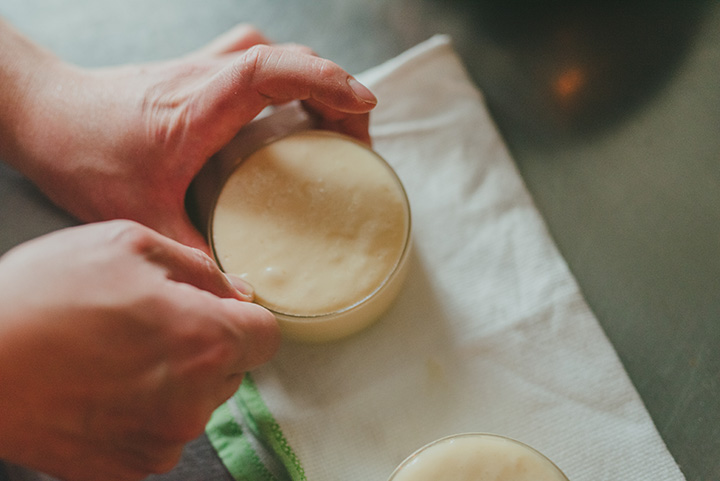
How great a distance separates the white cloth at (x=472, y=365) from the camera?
550mm

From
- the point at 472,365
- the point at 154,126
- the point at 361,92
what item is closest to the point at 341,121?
the point at 361,92

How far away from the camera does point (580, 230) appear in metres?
0.66

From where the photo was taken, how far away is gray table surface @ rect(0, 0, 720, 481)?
1.96 feet

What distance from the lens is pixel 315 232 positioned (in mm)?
549

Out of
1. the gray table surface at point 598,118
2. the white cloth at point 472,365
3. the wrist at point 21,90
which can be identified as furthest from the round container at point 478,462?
the wrist at point 21,90

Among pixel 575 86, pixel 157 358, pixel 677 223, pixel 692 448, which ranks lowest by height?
pixel 692 448

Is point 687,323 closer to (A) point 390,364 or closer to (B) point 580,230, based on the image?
(B) point 580,230

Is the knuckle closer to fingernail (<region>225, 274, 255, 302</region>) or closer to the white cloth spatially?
fingernail (<region>225, 274, 255, 302</region>)

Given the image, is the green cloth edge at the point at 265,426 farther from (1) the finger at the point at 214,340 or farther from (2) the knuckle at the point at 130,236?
(2) the knuckle at the point at 130,236

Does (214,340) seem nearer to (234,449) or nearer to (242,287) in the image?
(242,287)

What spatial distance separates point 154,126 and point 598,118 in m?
0.52

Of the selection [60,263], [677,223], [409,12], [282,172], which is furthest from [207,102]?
[677,223]

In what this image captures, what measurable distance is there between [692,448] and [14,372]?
0.58 m

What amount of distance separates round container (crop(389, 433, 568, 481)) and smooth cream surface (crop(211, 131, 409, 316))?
15cm
